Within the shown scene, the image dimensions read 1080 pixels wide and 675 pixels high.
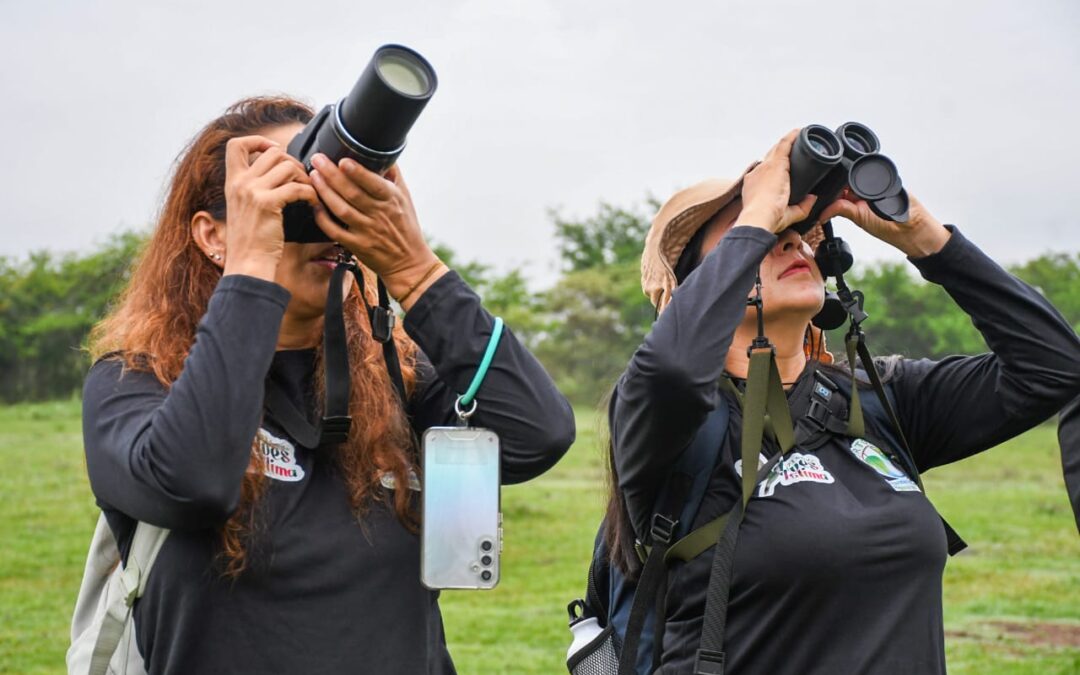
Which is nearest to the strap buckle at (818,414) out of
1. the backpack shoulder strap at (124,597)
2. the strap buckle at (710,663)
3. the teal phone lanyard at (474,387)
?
the strap buckle at (710,663)

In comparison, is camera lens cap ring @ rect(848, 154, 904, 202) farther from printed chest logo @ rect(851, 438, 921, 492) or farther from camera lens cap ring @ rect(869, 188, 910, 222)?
printed chest logo @ rect(851, 438, 921, 492)

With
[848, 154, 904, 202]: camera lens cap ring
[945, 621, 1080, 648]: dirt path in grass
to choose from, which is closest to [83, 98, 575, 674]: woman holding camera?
[848, 154, 904, 202]: camera lens cap ring

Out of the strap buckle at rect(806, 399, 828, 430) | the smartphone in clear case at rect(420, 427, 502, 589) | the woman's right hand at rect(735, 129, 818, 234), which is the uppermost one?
the woman's right hand at rect(735, 129, 818, 234)

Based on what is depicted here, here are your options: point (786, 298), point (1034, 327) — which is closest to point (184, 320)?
point (786, 298)

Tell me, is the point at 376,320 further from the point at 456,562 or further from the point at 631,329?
the point at 631,329

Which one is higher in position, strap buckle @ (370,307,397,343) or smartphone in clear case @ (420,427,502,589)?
strap buckle @ (370,307,397,343)

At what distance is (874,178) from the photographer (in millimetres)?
2691

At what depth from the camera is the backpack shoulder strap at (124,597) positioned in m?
2.14

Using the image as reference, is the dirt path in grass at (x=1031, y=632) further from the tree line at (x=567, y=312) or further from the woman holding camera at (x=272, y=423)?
the tree line at (x=567, y=312)

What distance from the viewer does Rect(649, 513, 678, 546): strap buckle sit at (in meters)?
2.51

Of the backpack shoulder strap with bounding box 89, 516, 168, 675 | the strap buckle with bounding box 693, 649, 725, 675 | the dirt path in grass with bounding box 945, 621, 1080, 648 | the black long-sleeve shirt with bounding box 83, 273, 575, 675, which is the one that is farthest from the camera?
the dirt path in grass with bounding box 945, 621, 1080, 648

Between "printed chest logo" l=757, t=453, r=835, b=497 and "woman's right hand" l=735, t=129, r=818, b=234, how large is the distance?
0.48 metres

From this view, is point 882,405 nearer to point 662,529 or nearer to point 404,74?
point 662,529

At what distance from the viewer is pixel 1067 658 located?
6.90 m
